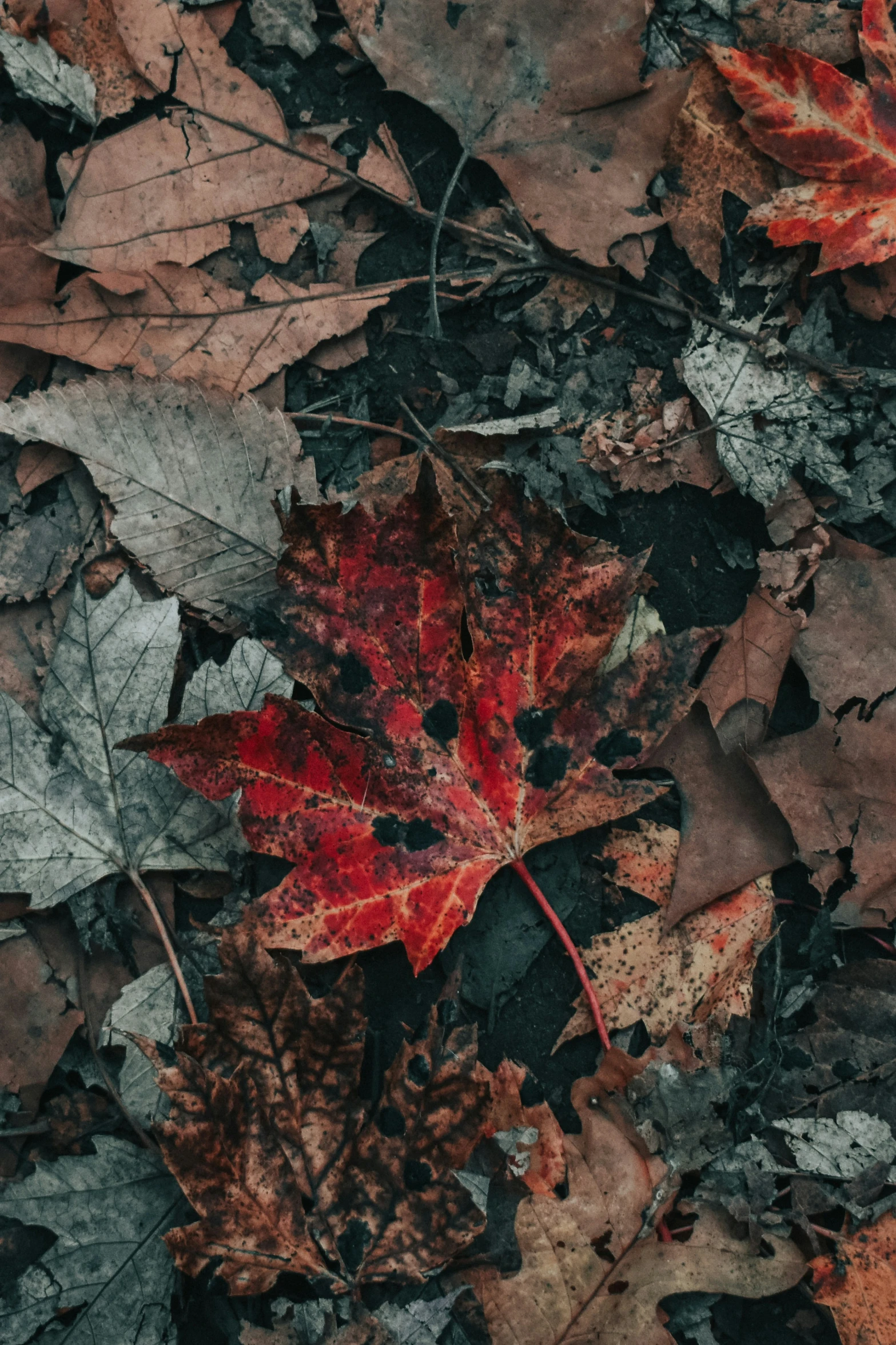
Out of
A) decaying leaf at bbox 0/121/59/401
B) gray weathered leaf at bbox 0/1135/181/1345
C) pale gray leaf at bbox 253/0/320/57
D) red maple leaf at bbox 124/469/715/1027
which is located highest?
pale gray leaf at bbox 253/0/320/57

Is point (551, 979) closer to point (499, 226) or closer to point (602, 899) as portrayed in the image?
point (602, 899)

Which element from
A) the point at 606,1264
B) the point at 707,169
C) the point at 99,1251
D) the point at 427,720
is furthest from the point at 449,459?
the point at 99,1251

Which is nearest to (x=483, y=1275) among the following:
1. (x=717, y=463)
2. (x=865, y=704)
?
(x=865, y=704)

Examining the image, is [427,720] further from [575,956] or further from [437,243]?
[437,243]

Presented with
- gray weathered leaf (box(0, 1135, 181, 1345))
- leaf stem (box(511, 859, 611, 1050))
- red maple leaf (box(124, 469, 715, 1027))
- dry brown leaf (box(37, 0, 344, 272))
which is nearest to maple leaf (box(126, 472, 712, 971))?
red maple leaf (box(124, 469, 715, 1027))

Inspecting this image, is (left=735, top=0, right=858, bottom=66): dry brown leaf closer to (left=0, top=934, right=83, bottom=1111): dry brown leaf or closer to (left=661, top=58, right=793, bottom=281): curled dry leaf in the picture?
(left=661, top=58, right=793, bottom=281): curled dry leaf

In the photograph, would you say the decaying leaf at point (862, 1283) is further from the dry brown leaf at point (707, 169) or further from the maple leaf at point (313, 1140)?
the dry brown leaf at point (707, 169)
